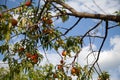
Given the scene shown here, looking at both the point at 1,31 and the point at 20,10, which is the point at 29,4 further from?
the point at 1,31

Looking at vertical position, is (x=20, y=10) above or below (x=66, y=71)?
above

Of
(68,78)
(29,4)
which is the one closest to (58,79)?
(68,78)

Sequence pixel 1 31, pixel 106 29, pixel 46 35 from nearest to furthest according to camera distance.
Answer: pixel 1 31, pixel 106 29, pixel 46 35

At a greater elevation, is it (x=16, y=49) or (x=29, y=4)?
(x=29, y=4)

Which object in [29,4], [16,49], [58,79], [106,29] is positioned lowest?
[58,79]

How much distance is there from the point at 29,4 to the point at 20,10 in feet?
1.11

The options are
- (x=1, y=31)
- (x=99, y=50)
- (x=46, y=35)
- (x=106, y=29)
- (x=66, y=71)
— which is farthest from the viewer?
(x=46, y=35)

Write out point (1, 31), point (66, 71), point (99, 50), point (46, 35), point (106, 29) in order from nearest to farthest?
point (1, 31) → point (106, 29) → point (99, 50) → point (66, 71) → point (46, 35)

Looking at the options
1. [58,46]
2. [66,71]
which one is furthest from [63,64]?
[58,46]

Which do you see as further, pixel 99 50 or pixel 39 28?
pixel 39 28

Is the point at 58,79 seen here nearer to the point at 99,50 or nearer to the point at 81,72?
the point at 81,72

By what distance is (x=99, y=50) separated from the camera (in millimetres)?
4098

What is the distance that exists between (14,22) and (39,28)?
3.52 feet

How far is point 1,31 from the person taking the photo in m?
3.51
